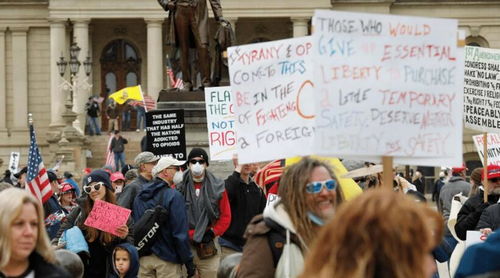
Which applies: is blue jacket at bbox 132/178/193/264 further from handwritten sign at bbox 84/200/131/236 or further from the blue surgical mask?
the blue surgical mask

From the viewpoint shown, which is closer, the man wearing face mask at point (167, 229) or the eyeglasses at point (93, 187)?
the eyeglasses at point (93, 187)

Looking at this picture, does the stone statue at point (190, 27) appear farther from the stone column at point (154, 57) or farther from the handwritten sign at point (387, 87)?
the stone column at point (154, 57)

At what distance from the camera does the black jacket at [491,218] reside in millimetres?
10742

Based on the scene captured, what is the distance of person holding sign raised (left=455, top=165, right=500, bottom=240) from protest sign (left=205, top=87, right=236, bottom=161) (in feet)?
8.79

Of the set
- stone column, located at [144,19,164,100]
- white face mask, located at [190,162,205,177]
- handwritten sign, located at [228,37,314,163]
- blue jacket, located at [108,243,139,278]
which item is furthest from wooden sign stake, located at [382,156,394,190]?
stone column, located at [144,19,164,100]

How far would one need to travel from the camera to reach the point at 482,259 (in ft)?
16.8

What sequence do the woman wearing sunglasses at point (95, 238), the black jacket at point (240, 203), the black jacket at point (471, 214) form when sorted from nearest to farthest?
the woman wearing sunglasses at point (95, 238)
the black jacket at point (471, 214)
the black jacket at point (240, 203)

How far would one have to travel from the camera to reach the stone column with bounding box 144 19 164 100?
5844 centimetres

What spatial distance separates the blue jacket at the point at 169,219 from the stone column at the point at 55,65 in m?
46.6

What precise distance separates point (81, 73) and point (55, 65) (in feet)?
4.81

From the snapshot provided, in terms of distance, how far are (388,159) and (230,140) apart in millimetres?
7312

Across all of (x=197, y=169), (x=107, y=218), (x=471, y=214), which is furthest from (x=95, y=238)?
(x=471, y=214)

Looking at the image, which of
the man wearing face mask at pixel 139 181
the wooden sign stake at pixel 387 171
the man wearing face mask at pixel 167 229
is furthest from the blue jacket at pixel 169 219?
the wooden sign stake at pixel 387 171

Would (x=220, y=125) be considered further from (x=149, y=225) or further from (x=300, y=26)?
(x=300, y=26)
